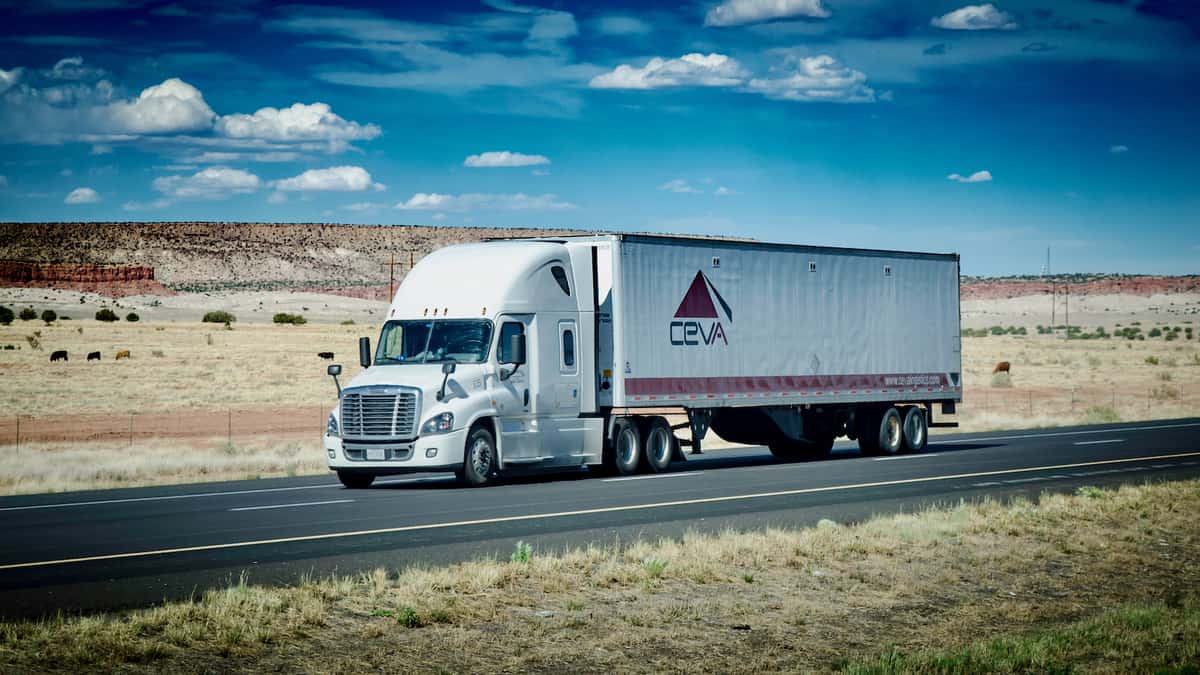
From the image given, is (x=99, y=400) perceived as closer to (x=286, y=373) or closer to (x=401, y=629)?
(x=286, y=373)

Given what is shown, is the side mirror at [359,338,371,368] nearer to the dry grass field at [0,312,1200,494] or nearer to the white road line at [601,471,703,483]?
the white road line at [601,471,703,483]

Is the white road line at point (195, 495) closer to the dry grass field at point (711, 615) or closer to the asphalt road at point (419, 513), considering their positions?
the asphalt road at point (419, 513)

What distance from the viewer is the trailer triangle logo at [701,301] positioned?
26562 mm

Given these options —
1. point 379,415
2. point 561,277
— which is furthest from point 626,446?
point 379,415

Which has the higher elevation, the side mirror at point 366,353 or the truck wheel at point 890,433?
the side mirror at point 366,353

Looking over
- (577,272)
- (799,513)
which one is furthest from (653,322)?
(799,513)

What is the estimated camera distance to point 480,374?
922 inches

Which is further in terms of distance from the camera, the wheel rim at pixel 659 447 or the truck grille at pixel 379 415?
the wheel rim at pixel 659 447

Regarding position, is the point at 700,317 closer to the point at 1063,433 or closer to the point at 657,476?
the point at 657,476

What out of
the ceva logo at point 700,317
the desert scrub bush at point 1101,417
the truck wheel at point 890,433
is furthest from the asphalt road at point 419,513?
the desert scrub bush at point 1101,417

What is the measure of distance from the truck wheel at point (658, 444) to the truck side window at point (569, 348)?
2.34 m

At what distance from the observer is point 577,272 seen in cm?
2533

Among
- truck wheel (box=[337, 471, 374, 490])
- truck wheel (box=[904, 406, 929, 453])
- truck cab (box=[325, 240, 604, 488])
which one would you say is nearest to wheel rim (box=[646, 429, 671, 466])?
truck cab (box=[325, 240, 604, 488])

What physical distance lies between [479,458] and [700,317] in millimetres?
5595
